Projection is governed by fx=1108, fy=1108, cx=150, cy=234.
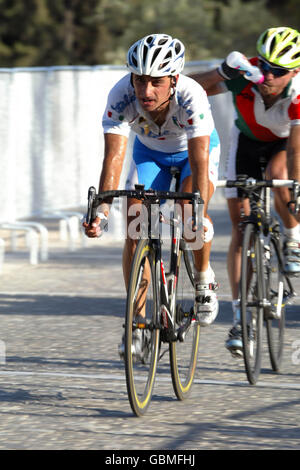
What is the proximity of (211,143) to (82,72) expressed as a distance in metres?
8.20

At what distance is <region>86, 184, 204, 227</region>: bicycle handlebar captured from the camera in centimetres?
554

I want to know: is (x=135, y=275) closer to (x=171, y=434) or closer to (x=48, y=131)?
(x=171, y=434)

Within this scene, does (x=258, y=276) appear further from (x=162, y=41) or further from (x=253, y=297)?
(x=162, y=41)

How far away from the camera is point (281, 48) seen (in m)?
6.84

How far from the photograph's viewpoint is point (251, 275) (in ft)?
21.0

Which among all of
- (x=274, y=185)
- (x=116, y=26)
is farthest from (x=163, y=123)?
(x=116, y=26)

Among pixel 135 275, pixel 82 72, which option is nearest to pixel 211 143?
pixel 135 275

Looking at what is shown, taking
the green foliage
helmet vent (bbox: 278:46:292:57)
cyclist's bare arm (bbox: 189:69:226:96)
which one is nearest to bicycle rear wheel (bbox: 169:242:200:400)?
cyclist's bare arm (bbox: 189:69:226:96)

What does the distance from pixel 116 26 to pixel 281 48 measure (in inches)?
1497

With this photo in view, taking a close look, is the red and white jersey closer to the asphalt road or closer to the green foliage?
the asphalt road

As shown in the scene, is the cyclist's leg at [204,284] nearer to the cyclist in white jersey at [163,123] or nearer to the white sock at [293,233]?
the cyclist in white jersey at [163,123]

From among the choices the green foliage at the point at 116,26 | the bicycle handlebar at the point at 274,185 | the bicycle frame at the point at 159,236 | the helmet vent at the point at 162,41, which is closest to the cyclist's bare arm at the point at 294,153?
the bicycle handlebar at the point at 274,185

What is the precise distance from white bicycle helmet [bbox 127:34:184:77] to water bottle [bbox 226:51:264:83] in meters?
0.98

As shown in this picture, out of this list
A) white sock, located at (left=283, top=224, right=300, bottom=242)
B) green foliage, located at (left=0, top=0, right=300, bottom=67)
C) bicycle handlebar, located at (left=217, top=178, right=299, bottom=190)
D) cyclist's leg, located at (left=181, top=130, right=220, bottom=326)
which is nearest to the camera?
cyclist's leg, located at (left=181, top=130, right=220, bottom=326)
